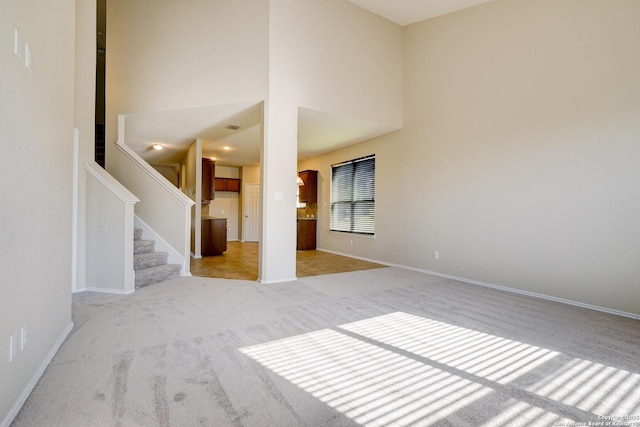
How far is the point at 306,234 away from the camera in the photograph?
26.9 feet

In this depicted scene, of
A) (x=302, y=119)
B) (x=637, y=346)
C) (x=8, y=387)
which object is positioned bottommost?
(x=637, y=346)

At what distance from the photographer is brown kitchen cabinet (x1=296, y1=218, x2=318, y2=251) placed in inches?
321

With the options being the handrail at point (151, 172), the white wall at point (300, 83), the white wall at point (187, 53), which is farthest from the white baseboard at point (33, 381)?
the white wall at point (187, 53)

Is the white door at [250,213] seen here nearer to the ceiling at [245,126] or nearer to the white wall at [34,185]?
the ceiling at [245,126]

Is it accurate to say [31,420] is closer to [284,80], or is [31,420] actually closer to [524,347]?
[524,347]

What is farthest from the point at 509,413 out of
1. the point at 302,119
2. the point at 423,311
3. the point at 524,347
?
the point at 302,119

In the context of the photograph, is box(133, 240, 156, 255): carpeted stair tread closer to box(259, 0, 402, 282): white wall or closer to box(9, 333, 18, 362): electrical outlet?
box(259, 0, 402, 282): white wall

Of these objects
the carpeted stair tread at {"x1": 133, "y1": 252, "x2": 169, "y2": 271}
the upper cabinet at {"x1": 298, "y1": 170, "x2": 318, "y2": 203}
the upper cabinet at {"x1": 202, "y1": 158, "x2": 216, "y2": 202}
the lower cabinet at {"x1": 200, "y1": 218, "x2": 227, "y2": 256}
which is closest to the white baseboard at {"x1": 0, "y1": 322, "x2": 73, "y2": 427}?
the carpeted stair tread at {"x1": 133, "y1": 252, "x2": 169, "y2": 271}

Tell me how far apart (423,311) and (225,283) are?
2.74 meters

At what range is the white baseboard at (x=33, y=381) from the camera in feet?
4.71

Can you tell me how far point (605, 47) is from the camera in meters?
3.33

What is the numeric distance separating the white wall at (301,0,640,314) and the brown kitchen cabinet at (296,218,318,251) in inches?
121

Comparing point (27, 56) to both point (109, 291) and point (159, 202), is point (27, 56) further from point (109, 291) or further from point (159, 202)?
point (159, 202)

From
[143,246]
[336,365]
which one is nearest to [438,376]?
[336,365]
